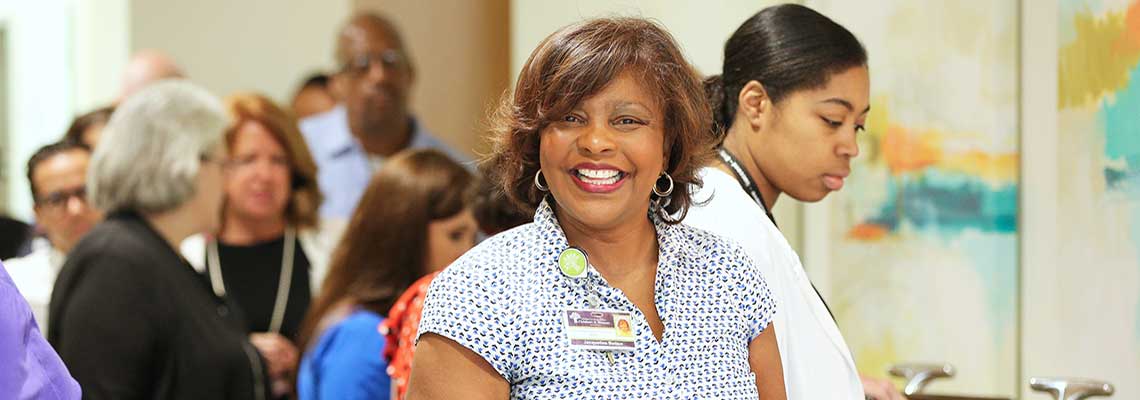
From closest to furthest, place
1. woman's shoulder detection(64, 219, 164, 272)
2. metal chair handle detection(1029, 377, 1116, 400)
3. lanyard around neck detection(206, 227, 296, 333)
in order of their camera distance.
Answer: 1. metal chair handle detection(1029, 377, 1116, 400)
2. woman's shoulder detection(64, 219, 164, 272)
3. lanyard around neck detection(206, 227, 296, 333)

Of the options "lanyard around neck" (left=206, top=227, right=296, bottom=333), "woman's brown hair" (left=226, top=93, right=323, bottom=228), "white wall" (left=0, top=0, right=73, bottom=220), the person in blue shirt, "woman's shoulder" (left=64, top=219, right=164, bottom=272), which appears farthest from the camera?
"white wall" (left=0, top=0, right=73, bottom=220)

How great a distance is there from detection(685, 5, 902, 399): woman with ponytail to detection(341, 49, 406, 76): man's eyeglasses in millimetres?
3261

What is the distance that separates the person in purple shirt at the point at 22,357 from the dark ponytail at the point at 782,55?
113 cm

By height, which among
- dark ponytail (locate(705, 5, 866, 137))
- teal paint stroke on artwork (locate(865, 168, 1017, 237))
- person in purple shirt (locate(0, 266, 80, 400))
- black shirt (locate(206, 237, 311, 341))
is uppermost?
dark ponytail (locate(705, 5, 866, 137))

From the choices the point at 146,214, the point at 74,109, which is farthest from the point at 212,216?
the point at 74,109

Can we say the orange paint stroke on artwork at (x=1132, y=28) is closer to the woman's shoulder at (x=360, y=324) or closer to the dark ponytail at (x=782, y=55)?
the dark ponytail at (x=782, y=55)

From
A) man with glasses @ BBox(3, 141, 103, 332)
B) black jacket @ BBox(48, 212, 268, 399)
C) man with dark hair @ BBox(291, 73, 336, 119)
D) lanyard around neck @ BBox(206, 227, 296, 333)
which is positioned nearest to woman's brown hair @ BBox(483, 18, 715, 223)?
black jacket @ BBox(48, 212, 268, 399)

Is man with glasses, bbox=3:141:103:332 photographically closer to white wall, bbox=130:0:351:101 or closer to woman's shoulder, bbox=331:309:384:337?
woman's shoulder, bbox=331:309:384:337

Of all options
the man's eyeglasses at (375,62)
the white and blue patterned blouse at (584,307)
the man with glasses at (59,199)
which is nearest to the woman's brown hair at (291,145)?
the man with glasses at (59,199)

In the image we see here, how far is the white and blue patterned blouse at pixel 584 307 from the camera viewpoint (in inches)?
74.0

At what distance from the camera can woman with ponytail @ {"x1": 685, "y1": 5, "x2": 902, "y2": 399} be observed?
247 cm

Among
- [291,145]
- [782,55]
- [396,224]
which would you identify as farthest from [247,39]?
[782,55]

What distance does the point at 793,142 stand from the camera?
261cm

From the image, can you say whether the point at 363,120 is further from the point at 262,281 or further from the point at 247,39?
the point at 247,39
